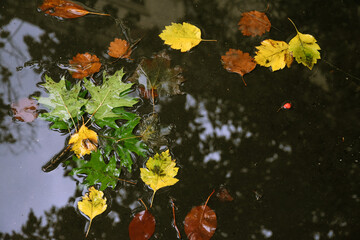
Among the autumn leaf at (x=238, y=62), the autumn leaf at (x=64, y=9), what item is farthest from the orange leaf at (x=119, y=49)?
the autumn leaf at (x=238, y=62)

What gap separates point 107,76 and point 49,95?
1.45ft

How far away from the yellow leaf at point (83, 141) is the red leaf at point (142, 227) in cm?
60

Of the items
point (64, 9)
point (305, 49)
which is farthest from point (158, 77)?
point (305, 49)

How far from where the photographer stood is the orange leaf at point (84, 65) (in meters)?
2.02

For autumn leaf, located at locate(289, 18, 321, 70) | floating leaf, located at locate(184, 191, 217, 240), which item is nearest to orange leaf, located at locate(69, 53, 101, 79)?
floating leaf, located at locate(184, 191, 217, 240)

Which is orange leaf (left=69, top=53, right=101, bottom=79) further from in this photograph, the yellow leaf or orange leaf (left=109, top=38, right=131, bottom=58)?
the yellow leaf

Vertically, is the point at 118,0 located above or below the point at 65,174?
above

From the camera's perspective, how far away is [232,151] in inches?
80.9

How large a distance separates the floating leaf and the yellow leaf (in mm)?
863

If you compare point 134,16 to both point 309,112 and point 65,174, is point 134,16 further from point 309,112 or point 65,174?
point 309,112

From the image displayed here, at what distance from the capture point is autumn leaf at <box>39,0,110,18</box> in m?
2.07

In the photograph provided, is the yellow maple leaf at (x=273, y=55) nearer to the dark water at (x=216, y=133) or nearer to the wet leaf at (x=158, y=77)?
the dark water at (x=216, y=133)

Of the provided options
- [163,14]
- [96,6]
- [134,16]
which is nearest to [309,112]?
[163,14]

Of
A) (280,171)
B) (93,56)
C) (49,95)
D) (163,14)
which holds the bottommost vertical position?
(280,171)
